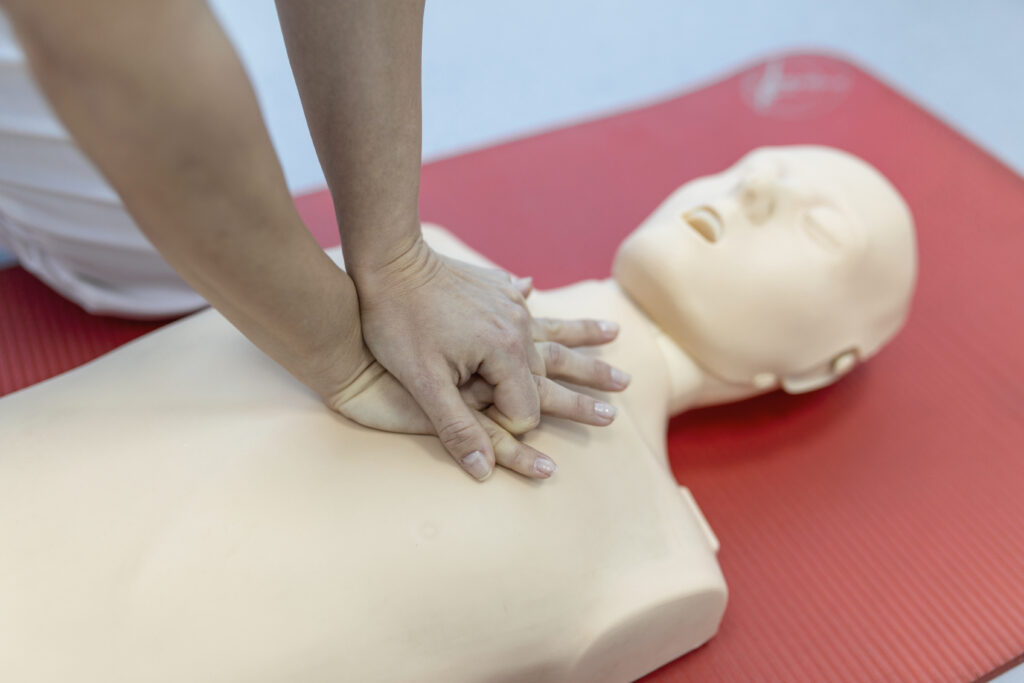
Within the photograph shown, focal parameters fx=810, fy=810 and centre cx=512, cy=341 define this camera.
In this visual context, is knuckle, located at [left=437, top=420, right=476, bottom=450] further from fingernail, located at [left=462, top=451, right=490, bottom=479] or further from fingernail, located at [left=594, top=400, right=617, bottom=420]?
fingernail, located at [left=594, top=400, right=617, bottom=420]

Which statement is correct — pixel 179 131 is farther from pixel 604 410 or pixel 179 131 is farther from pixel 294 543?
pixel 604 410

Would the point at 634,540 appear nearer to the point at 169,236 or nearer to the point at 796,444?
the point at 796,444

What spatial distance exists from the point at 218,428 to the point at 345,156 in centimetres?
34

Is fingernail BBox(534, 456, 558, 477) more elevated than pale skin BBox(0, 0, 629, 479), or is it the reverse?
pale skin BBox(0, 0, 629, 479)

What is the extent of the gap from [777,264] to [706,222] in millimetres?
119

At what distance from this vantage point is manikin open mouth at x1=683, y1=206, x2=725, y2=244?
1.19 meters

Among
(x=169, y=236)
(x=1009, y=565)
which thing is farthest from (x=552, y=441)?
(x=1009, y=565)

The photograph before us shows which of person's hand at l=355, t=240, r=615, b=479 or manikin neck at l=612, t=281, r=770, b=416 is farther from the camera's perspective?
manikin neck at l=612, t=281, r=770, b=416

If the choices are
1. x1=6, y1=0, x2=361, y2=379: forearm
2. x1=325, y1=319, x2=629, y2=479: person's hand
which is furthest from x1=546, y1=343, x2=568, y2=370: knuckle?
x1=6, y1=0, x2=361, y2=379: forearm

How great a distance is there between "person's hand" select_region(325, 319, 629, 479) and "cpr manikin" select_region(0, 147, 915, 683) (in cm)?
2

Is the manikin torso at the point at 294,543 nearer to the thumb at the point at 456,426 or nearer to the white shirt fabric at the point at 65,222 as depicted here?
the thumb at the point at 456,426

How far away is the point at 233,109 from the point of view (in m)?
0.61

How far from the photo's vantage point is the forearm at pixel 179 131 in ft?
1.78

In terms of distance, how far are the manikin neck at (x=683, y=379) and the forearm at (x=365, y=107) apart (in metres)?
0.47
